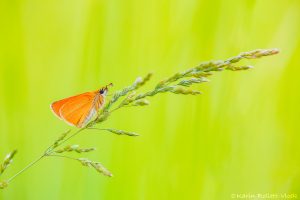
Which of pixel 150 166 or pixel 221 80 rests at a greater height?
pixel 221 80

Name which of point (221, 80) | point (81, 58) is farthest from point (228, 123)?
point (81, 58)

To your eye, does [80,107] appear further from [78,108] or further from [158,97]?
[158,97]

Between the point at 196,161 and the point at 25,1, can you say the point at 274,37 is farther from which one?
the point at 25,1

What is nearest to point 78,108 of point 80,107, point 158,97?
point 80,107
